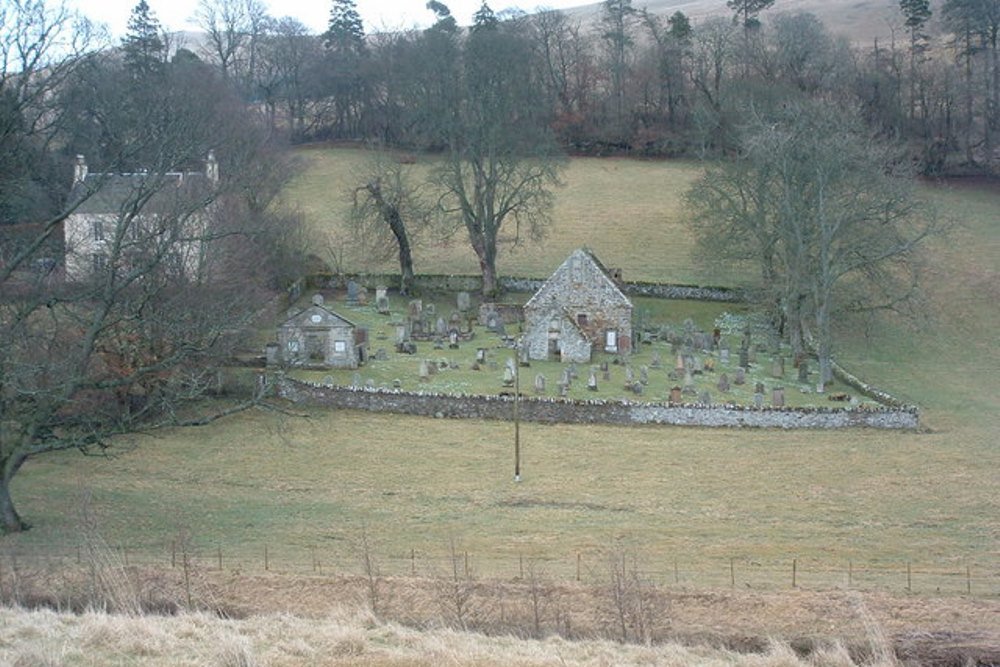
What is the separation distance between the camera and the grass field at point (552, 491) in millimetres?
24562

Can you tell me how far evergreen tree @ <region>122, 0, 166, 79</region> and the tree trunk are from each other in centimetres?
4706

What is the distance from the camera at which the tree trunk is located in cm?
2536

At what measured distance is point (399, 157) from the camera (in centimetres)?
7112

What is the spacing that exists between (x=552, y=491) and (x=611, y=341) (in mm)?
17569

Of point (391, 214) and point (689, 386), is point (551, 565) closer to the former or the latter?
point (689, 386)

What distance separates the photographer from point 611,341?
46156 mm

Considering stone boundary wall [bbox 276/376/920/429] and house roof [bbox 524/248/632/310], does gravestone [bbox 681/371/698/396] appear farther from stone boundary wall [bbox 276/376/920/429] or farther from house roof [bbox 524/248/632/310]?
house roof [bbox 524/248/632/310]

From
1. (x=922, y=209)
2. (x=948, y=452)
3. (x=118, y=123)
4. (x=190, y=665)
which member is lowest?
(x=948, y=452)

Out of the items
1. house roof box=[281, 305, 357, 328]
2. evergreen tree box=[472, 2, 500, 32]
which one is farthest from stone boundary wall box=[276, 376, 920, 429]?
evergreen tree box=[472, 2, 500, 32]

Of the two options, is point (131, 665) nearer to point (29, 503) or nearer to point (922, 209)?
point (29, 503)

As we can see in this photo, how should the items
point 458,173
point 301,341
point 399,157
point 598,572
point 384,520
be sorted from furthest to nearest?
point 399,157 → point 458,173 → point 301,341 → point 384,520 → point 598,572

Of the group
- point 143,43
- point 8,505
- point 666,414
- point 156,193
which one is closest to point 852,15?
point 143,43

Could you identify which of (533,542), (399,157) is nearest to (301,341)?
(533,542)

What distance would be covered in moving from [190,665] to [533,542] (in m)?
10.9
